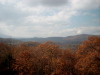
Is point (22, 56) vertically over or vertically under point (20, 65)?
over

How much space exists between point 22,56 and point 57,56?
13.3m

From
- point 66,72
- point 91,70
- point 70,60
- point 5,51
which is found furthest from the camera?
point 5,51

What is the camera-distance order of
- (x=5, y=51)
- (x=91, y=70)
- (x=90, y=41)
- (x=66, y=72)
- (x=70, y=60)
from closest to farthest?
(x=91, y=70)
(x=90, y=41)
(x=66, y=72)
(x=70, y=60)
(x=5, y=51)

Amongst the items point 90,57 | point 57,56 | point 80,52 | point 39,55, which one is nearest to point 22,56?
point 39,55

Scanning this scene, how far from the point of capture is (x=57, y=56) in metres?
44.6

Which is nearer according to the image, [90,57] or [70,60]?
[90,57]

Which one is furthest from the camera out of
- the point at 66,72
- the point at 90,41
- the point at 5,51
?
the point at 5,51

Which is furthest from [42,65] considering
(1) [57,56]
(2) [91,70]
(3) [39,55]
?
(2) [91,70]

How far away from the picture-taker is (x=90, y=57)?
108ft

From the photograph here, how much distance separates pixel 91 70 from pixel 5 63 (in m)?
32.5

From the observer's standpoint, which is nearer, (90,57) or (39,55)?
(90,57)

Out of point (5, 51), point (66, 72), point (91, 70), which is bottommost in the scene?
point (66, 72)

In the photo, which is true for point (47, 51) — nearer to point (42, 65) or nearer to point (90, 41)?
point (42, 65)

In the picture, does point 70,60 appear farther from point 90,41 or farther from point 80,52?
point 90,41
